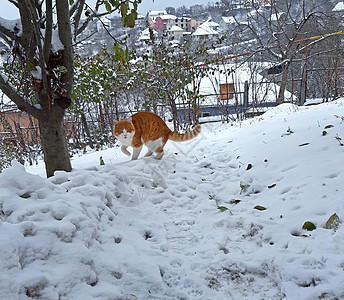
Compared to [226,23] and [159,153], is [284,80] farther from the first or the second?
[159,153]

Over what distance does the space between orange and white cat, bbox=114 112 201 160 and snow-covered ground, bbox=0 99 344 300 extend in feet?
2.28

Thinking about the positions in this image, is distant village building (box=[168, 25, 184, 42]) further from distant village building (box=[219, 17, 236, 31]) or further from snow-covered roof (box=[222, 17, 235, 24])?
snow-covered roof (box=[222, 17, 235, 24])

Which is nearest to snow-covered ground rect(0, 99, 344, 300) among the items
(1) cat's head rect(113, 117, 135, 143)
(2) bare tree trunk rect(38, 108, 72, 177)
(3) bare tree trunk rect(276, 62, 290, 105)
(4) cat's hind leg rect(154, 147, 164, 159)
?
(2) bare tree trunk rect(38, 108, 72, 177)

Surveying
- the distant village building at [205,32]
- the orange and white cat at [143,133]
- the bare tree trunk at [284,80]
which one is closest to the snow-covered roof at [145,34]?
the distant village building at [205,32]

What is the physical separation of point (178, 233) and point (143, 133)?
2003 mm

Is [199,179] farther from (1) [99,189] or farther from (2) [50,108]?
(2) [50,108]

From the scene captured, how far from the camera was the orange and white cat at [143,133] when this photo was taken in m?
3.65

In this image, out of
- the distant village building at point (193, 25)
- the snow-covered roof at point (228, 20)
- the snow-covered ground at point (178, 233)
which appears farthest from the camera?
the snow-covered roof at point (228, 20)

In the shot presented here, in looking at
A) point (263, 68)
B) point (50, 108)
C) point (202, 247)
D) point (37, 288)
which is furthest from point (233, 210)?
point (263, 68)

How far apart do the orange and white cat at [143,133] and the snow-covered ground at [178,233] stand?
2.28 ft

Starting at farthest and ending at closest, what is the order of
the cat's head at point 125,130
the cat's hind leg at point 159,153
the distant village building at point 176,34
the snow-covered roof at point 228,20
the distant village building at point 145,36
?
the snow-covered roof at point 228,20 → the distant village building at point 176,34 → the distant village building at point 145,36 → the cat's hind leg at point 159,153 → the cat's head at point 125,130

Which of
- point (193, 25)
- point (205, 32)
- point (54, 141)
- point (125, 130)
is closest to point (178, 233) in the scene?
point (54, 141)

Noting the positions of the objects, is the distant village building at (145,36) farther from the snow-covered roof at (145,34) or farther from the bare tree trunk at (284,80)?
the bare tree trunk at (284,80)

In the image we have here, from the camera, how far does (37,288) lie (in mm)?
1199
